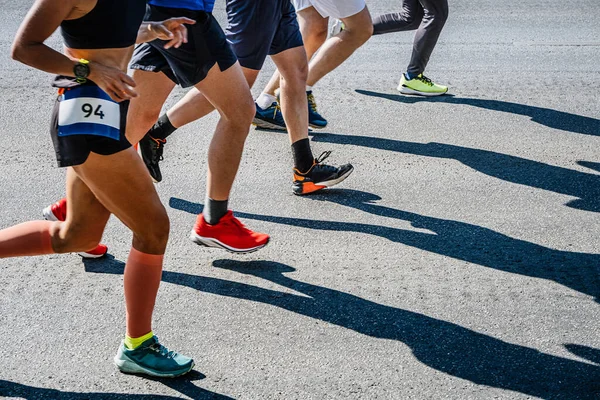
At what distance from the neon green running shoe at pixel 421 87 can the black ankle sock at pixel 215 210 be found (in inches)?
Answer: 122

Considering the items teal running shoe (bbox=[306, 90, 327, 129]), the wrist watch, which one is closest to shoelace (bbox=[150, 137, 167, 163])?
teal running shoe (bbox=[306, 90, 327, 129])

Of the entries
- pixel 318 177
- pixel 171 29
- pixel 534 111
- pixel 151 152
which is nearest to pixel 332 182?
pixel 318 177

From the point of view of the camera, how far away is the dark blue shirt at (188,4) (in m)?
4.19

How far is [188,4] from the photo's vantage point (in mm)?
4188

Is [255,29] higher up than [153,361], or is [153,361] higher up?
[255,29]

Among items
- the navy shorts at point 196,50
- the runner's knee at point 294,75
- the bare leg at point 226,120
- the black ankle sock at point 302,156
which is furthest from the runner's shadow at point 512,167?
the navy shorts at point 196,50

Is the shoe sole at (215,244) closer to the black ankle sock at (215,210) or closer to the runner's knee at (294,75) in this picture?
the black ankle sock at (215,210)

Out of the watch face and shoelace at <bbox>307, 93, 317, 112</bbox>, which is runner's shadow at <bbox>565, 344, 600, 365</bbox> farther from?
shoelace at <bbox>307, 93, 317, 112</bbox>

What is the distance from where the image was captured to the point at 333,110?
685cm

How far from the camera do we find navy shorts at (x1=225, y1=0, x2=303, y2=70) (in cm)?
491

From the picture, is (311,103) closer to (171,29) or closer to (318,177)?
(318,177)

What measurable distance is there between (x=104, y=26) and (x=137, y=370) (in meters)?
1.38

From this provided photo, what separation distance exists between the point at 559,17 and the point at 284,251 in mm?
6072

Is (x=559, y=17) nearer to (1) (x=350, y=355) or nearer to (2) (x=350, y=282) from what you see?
(2) (x=350, y=282)
